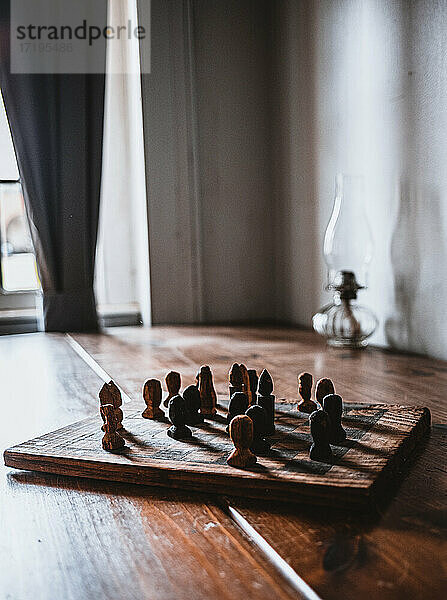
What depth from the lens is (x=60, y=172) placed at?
2799mm

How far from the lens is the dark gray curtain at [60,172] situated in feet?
9.07

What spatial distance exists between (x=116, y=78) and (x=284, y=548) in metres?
2.69

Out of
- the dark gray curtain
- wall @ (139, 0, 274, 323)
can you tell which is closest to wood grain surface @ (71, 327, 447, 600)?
the dark gray curtain

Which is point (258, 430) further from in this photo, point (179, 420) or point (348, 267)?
point (348, 267)

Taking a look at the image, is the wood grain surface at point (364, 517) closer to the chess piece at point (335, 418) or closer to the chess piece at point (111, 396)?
the chess piece at point (335, 418)

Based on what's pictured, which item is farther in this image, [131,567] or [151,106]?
[151,106]

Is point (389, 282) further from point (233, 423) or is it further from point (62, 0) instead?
point (62, 0)

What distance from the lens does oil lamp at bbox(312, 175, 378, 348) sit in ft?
6.76

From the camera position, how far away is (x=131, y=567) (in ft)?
2.10

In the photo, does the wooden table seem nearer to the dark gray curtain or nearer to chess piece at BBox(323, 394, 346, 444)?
chess piece at BBox(323, 394, 346, 444)

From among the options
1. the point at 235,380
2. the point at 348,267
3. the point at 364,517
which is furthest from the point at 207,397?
the point at 348,267

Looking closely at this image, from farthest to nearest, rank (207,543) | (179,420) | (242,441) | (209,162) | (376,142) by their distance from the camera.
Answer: (209,162) < (376,142) < (179,420) < (242,441) < (207,543)

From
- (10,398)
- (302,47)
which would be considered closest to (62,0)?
(302,47)

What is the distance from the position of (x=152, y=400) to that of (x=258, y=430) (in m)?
0.24
